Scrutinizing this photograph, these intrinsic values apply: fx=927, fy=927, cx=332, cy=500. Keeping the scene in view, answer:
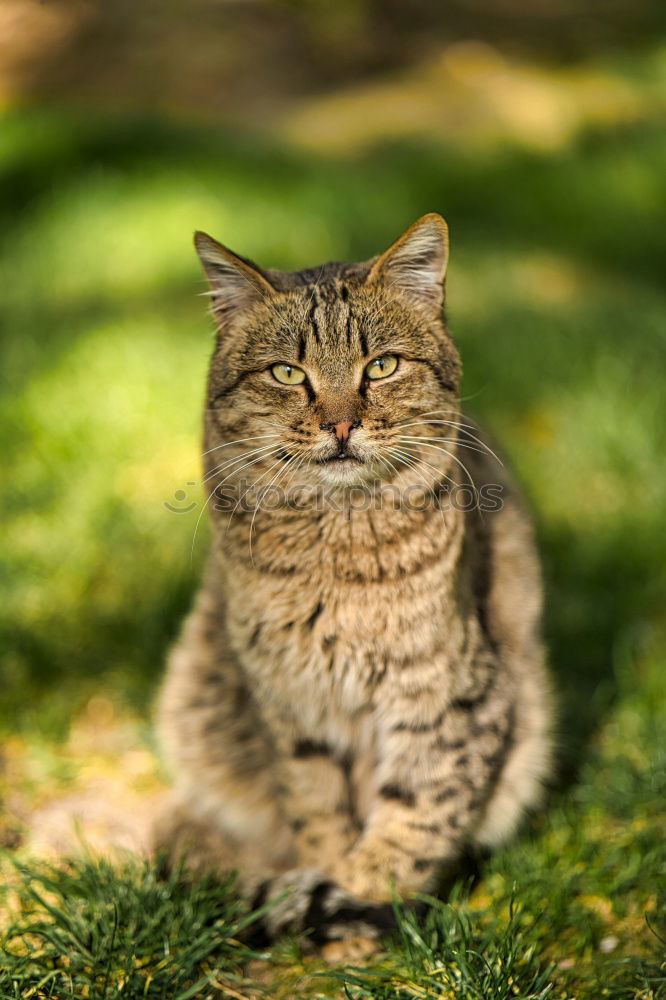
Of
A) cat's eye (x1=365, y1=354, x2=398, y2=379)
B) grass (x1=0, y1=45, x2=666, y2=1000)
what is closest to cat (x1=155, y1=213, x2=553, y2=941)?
cat's eye (x1=365, y1=354, x2=398, y2=379)

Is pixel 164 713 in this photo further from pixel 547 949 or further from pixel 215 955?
pixel 547 949

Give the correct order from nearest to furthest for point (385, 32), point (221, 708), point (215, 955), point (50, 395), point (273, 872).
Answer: point (215, 955) → point (273, 872) → point (221, 708) → point (50, 395) → point (385, 32)

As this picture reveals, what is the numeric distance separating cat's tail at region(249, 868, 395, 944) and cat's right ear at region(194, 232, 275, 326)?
1206mm

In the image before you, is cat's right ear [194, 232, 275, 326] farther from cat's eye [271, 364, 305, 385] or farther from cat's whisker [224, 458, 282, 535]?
cat's whisker [224, 458, 282, 535]

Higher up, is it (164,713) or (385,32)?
(385,32)

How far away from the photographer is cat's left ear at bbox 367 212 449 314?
1.85 meters

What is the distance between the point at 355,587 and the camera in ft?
6.27

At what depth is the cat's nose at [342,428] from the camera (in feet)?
5.84

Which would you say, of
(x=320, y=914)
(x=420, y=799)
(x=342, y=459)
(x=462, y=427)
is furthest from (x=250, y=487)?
(x=320, y=914)

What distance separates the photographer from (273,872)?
2.09 metres

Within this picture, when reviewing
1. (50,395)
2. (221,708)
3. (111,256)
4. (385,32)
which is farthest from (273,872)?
(385,32)

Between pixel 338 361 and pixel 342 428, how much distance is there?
14 centimetres

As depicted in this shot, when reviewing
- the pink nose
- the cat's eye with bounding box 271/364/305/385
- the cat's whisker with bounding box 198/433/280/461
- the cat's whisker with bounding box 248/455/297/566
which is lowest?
the cat's whisker with bounding box 248/455/297/566

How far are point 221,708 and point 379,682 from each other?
51 centimetres
